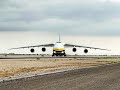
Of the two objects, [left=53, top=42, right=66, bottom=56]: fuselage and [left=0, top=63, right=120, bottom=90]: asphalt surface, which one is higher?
[left=53, top=42, right=66, bottom=56]: fuselage

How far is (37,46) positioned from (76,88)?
298 ft

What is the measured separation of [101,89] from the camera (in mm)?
17453

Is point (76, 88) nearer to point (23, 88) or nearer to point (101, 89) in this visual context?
point (101, 89)

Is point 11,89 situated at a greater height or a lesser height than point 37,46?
lesser

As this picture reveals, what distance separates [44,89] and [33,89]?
0.51 m

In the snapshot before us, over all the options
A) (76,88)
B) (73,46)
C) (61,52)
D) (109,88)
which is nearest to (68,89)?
(76,88)

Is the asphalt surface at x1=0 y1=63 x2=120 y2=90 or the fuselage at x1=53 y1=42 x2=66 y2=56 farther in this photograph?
the fuselage at x1=53 y1=42 x2=66 y2=56

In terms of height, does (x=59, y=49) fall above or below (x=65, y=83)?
above

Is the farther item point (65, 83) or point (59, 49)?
point (59, 49)

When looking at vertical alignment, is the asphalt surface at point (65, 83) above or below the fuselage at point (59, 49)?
below

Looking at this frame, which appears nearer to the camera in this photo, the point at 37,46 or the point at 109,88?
the point at 109,88

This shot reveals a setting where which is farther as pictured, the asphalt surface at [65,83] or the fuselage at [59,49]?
the fuselage at [59,49]

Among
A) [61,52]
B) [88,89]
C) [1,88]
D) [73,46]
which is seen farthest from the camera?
[73,46]

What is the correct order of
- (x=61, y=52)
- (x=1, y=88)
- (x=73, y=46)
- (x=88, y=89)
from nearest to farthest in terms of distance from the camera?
1. (x=88, y=89)
2. (x=1, y=88)
3. (x=61, y=52)
4. (x=73, y=46)
